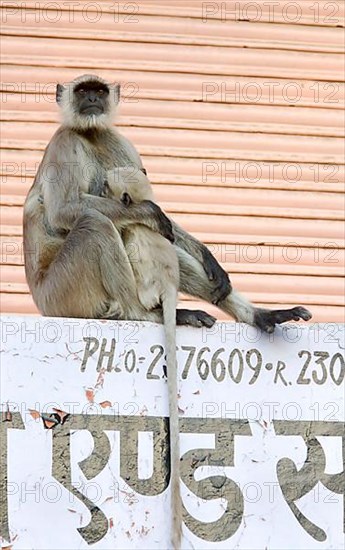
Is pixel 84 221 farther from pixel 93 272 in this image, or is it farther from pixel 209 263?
pixel 209 263

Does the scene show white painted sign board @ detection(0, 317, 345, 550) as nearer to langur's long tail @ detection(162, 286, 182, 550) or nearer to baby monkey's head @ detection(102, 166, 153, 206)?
langur's long tail @ detection(162, 286, 182, 550)

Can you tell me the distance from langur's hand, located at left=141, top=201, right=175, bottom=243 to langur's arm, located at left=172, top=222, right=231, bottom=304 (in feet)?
1.02

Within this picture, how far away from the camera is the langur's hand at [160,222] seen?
19.5 ft

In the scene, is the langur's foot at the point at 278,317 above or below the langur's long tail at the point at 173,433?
above

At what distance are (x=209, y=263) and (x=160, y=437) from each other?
0.93 metres

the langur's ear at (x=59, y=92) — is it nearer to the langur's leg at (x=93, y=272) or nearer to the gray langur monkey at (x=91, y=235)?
the gray langur monkey at (x=91, y=235)

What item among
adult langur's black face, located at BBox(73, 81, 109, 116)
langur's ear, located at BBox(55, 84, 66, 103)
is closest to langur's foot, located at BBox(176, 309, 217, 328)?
adult langur's black face, located at BBox(73, 81, 109, 116)

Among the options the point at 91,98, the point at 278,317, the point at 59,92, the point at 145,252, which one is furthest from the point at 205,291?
the point at 59,92

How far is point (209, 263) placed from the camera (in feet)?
20.6

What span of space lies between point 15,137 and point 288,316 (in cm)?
212

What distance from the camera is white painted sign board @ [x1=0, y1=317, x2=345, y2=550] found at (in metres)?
5.42

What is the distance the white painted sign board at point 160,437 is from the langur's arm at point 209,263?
0.44 metres

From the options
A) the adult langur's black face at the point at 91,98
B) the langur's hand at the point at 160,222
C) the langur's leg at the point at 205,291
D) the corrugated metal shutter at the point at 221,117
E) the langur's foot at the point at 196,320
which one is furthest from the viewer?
the corrugated metal shutter at the point at 221,117

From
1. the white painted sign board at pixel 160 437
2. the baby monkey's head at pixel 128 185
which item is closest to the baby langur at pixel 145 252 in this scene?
the baby monkey's head at pixel 128 185
